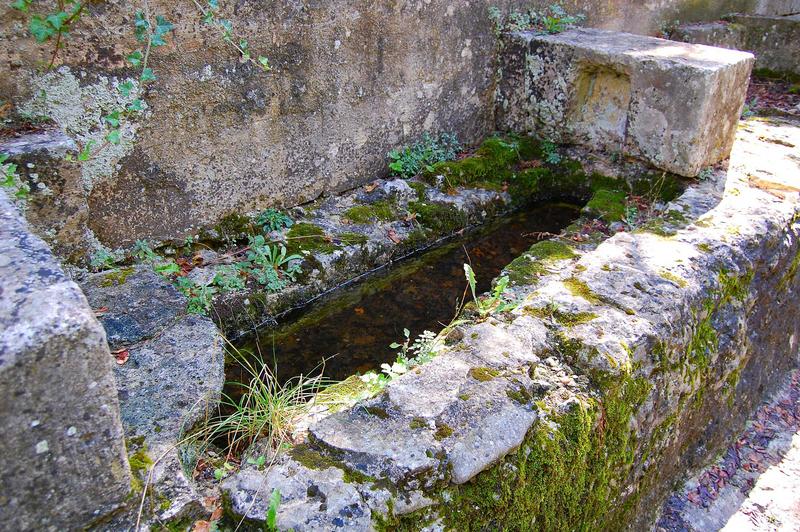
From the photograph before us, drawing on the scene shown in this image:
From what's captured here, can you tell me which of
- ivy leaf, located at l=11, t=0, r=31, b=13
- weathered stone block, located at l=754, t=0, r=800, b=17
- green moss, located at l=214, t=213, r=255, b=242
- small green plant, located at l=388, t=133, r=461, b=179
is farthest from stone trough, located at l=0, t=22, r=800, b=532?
weathered stone block, located at l=754, t=0, r=800, b=17

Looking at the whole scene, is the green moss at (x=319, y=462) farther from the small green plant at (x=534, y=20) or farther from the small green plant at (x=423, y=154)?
the small green plant at (x=534, y=20)

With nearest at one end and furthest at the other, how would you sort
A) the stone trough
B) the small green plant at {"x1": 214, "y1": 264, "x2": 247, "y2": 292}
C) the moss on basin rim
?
the stone trough, the moss on basin rim, the small green plant at {"x1": 214, "y1": 264, "x2": 247, "y2": 292}

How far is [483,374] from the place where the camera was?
2484 mm

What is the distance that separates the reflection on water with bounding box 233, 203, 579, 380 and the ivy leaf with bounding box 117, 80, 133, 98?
62.0 inches

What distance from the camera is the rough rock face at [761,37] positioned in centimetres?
743

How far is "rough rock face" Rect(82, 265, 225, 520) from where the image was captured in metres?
2.22

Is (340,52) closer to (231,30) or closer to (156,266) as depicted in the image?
(231,30)

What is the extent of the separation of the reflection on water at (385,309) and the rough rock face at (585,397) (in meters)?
0.68

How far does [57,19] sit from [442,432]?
2.74m

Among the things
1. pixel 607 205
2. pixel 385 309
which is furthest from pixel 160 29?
pixel 607 205

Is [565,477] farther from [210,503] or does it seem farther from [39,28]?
[39,28]

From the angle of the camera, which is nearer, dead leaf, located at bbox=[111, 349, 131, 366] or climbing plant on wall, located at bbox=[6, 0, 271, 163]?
dead leaf, located at bbox=[111, 349, 131, 366]

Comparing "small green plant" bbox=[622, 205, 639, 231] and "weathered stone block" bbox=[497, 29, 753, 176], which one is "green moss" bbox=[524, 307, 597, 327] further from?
"weathered stone block" bbox=[497, 29, 753, 176]

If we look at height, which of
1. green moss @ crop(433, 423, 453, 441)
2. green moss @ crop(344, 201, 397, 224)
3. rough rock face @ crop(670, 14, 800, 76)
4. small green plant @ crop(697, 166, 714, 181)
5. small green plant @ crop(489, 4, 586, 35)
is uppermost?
small green plant @ crop(489, 4, 586, 35)
